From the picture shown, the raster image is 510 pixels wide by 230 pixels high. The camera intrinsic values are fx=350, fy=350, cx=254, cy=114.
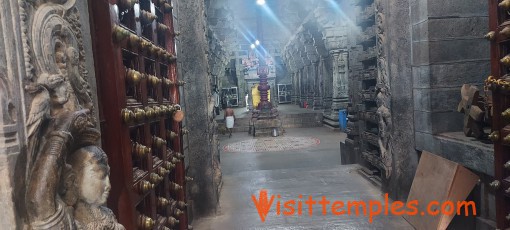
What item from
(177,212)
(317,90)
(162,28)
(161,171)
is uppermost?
(162,28)

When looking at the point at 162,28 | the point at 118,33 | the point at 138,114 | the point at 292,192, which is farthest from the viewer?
the point at 292,192

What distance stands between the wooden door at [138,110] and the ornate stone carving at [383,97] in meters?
2.44

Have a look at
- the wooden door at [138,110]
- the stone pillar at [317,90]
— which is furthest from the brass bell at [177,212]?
the stone pillar at [317,90]

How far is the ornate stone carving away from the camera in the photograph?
155 inches

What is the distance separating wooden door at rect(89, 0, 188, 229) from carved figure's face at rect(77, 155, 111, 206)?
391mm

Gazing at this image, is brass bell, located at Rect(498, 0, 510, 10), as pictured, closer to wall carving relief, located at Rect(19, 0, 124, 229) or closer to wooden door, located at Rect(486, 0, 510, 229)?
wooden door, located at Rect(486, 0, 510, 229)

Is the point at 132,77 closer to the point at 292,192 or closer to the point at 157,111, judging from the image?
the point at 157,111

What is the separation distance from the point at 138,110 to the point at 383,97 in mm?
3171

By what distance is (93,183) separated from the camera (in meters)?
1.03

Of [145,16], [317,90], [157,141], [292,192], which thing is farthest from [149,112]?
[317,90]

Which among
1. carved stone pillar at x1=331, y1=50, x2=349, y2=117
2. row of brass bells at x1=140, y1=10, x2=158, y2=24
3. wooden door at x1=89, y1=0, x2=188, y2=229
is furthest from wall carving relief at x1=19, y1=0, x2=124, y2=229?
carved stone pillar at x1=331, y1=50, x2=349, y2=117

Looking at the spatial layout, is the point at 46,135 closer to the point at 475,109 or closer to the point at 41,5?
the point at 41,5

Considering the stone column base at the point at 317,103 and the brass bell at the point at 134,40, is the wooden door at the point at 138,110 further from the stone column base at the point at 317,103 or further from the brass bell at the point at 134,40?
the stone column base at the point at 317,103

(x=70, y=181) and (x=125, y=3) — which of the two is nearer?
(x=70, y=181)
